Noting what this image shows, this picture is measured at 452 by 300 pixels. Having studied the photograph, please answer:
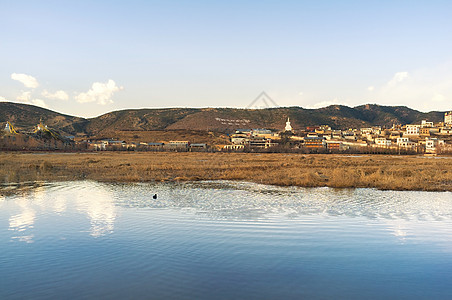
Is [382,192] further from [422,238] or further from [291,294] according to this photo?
[291,294]

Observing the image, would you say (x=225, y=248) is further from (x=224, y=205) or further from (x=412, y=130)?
(x=412, y=130)

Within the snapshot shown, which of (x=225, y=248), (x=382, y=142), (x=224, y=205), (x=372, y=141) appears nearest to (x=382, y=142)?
(x=382, y=142)

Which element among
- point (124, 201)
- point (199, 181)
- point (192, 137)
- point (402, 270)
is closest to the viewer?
point (402, 270)

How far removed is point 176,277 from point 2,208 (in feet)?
39.5

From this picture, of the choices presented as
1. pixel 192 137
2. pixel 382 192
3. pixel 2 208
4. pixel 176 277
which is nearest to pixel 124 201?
pixel 2 208

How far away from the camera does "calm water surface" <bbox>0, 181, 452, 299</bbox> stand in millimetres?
7355

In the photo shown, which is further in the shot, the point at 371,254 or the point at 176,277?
the point at 371,254

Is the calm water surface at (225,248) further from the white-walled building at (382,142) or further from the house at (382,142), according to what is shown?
the white-walled building at (382,142)

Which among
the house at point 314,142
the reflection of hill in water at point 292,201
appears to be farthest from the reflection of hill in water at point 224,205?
the house at point 314,142

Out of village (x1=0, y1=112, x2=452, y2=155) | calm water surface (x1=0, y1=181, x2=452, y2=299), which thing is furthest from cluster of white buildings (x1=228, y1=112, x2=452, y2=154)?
calm water surface (x1=0, y1=181, x2=452, y2=299)

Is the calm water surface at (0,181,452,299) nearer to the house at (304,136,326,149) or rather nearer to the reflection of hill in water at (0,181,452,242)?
the reflection of hill in water at (0,181,452,242)

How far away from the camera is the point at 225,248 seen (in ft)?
33.1

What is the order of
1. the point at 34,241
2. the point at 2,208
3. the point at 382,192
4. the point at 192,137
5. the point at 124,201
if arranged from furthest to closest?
the point at 192,137 → the point at 382,192 → the point at 124,201 → the point at 2,208 → the point at 34,241

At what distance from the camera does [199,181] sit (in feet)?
91.1
